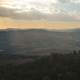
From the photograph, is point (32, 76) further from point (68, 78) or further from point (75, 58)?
point (75, 58)

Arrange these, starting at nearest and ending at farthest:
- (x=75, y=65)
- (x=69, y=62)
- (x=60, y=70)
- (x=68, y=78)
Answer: (x=68, y=78), (x=60, y=70), (x=75, y=65), (x=69, y=62)

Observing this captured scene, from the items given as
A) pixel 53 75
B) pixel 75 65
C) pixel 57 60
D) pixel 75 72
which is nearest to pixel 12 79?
pixel 53 75

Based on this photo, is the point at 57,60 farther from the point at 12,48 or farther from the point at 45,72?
the point at 12,48

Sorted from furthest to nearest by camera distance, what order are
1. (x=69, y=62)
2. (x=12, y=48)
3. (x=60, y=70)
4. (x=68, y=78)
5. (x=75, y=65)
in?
1. (x=12, y=48)
2. (x=69, y=62)
3. (x=75, y=65)
4. (x=60, y=70)
5. (x=68, y=78)

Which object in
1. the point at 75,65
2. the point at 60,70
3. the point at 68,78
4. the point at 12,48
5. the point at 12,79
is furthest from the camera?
the point at 12,48

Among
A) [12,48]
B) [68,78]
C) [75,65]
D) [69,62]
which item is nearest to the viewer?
[68,78]

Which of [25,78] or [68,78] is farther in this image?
[25,78]

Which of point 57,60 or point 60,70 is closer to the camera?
point 60,70

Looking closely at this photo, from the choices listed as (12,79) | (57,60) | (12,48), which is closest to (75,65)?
(57,60)

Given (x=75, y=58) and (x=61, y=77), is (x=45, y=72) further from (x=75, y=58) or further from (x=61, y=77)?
(x=75, y=58)
